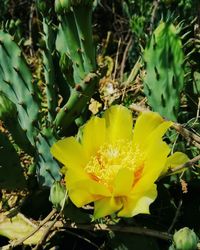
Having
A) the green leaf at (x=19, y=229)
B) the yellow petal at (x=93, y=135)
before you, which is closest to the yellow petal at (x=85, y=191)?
the yellow petal at (x=93, y=135)

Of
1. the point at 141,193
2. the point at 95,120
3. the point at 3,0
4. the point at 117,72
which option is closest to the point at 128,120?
the point at 95,120

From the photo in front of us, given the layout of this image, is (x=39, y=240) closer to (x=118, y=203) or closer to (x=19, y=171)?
(x=19, y=171)

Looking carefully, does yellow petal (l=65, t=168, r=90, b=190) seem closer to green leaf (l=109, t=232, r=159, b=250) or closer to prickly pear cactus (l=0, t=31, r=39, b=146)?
green leaf (l=109, t=232, r=159, b=250)

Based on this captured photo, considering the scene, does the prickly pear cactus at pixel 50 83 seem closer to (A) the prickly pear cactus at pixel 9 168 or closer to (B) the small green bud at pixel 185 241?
→ (A) the prickly pear cactus at pixel 9 168

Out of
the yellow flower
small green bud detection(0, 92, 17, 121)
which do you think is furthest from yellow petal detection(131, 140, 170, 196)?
small green bud detection(0, 92, 17, 121)

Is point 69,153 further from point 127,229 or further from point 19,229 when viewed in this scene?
point 19,229

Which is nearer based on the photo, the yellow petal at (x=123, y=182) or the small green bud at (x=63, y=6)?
the yellow petal at (x=123, y=182)

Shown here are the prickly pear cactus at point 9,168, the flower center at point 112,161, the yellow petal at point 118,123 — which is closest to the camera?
the flower center at point 112,161
